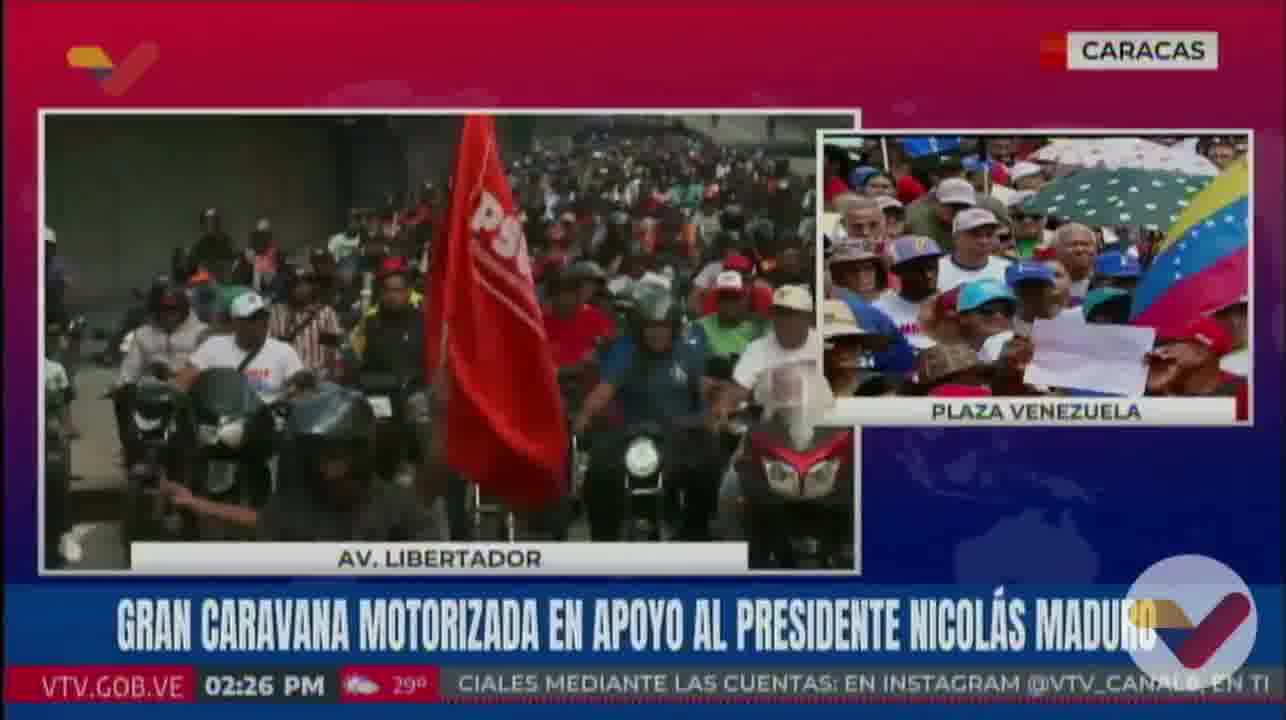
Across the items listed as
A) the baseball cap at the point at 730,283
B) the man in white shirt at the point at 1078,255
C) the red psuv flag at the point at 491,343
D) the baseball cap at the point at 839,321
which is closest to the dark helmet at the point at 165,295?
the red psuv flag at the point at 491,343

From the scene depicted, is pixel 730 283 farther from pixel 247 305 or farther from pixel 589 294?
pixel 247 305

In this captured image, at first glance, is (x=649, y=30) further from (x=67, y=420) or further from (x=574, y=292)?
(x=67, y=420)

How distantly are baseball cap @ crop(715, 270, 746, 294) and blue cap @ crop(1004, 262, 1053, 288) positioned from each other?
0.69 meters

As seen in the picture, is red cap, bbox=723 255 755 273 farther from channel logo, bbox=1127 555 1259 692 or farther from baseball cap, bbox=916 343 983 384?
channel logo, bbox=1127 555 1259 692

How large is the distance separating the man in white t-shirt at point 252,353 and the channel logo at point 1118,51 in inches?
81.2

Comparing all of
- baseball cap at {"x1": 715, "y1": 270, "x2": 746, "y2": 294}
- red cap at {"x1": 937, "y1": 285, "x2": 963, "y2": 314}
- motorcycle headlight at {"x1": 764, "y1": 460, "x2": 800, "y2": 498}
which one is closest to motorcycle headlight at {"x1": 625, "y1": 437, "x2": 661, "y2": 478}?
motorcycle headlight at {"x1": 764, "y1": 460, "x2": 800, "y2": 498}

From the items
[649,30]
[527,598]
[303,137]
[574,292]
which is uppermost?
[649,30]

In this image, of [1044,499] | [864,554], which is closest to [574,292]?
[864,554]

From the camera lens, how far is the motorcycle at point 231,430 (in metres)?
4.30

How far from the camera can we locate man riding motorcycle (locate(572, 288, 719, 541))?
431cm

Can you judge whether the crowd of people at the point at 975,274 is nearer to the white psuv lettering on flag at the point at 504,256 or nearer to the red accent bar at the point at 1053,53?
the red accent bar at the point at 1053,53

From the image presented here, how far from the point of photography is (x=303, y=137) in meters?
4.26

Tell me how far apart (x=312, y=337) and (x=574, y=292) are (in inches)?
26.4

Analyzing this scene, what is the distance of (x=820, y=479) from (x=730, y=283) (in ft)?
1.79
